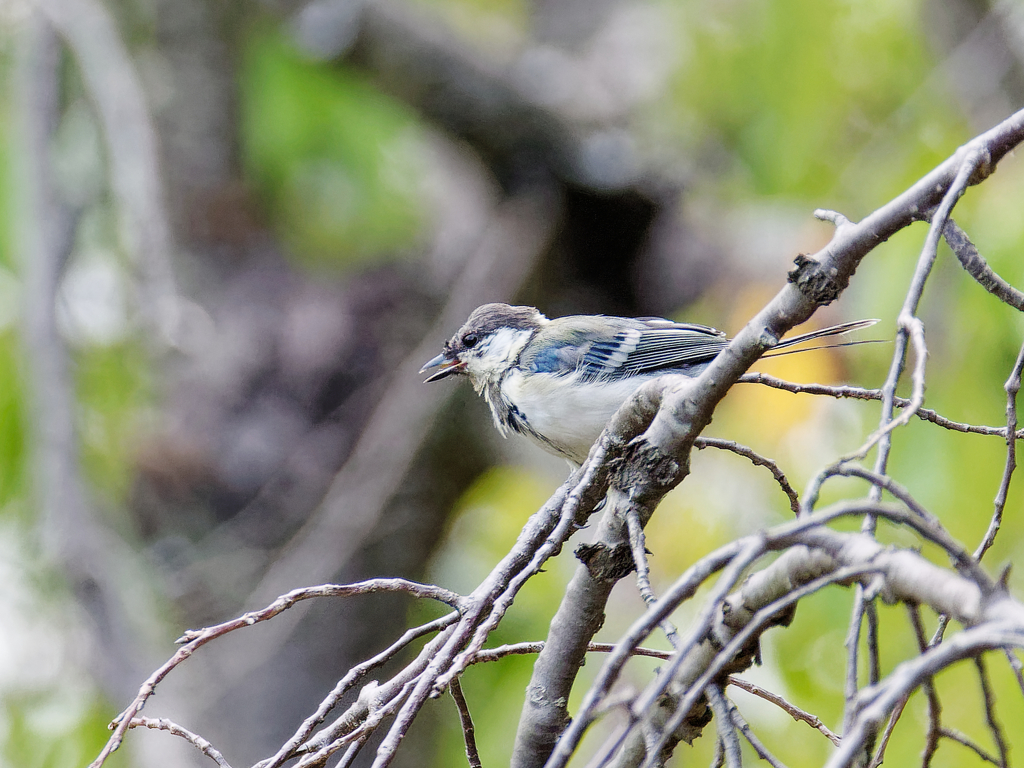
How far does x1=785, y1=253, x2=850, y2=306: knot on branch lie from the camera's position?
4.89 ft

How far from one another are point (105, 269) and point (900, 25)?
4103mm

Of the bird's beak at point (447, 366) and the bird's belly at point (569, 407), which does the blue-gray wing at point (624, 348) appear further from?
the bird's beak at point (447, 366)

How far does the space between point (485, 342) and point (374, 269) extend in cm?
217

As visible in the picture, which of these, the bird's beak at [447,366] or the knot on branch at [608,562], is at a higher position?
the bird's beak at [447,366]

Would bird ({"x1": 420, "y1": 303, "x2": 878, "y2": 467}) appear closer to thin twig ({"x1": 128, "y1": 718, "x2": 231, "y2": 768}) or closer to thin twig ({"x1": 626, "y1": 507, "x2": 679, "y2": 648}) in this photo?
thin twig ({"x1": 626, "y1": 507, "x2": 679, "y2": 648})

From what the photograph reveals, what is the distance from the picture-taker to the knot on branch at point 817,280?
149 cm

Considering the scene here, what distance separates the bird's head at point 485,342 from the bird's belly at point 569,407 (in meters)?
0.30

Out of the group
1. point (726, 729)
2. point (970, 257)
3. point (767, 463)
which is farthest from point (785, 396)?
point (726, 729)

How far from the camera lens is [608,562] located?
1.79 metres

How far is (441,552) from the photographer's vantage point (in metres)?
6.27

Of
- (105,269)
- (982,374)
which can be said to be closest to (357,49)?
(105,269)

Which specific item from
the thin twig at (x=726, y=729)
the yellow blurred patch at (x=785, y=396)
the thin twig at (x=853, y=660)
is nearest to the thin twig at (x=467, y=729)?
the thin twig at (x=726, y=729)

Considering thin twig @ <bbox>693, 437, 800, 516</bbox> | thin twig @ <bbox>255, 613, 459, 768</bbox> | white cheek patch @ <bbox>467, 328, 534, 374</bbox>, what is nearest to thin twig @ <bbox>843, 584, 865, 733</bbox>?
thin twig @ <bbox>255, 613, 459, 768</bbox>

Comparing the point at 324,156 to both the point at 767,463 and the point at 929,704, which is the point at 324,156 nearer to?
the point at 767,463
